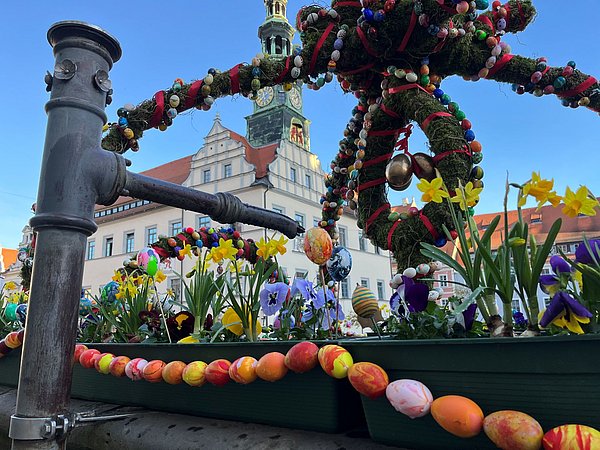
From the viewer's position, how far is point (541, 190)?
556mm

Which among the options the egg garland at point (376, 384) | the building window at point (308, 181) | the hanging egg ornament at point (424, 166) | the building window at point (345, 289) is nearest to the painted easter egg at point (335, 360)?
the egg garland at point (376, 384)

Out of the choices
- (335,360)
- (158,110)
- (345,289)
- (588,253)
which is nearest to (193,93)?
(158,110)

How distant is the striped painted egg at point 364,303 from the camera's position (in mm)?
1080


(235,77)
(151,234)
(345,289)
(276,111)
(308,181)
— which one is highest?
(276,111)

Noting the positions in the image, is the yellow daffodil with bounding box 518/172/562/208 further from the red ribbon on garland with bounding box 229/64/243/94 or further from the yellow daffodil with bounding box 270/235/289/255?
the red ribbon on garland with bounding box 229/64/243/94

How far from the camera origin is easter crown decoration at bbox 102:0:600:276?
1.28 m

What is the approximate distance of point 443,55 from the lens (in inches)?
57.9

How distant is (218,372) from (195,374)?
0.05 m

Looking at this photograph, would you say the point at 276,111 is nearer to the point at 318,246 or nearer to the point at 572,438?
the point at 318,246

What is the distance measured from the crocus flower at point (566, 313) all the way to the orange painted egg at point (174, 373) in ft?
1.93

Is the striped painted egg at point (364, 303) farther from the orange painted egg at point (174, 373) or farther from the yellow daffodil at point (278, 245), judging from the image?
the orange painted egg at point (174, 373)

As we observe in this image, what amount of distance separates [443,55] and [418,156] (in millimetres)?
420

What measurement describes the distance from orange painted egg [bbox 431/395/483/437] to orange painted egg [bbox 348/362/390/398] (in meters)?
0.08

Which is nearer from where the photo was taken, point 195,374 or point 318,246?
point 195,374
